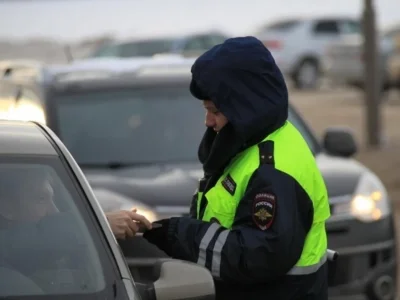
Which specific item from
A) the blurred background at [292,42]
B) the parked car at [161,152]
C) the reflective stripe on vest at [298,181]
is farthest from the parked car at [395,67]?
the reflective stripe on vest at [298,181]

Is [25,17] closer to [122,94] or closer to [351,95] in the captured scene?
[351,95]

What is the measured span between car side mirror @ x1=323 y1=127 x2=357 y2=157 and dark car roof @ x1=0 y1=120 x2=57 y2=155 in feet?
11.8

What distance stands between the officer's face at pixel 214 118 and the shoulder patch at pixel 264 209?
1.04ft

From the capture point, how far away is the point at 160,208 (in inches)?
259

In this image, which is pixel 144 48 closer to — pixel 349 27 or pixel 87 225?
pixel 349 27

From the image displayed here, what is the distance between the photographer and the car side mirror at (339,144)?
25.2ft

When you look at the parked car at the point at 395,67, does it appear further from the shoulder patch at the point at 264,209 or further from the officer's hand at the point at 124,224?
the shoulder patch at the point at 264,209

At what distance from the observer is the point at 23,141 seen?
4145 millimetres

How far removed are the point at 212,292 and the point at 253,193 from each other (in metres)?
0.35

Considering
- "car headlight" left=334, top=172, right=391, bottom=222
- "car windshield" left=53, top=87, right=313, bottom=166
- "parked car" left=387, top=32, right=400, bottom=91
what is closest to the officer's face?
"car headlight" left=334, top=172, right=391, bottom=222

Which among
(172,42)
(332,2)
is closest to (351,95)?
(172,42)

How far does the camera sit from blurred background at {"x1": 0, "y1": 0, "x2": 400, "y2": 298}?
15086mm

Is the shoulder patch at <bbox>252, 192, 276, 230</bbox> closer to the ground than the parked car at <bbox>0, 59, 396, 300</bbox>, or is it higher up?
higher up

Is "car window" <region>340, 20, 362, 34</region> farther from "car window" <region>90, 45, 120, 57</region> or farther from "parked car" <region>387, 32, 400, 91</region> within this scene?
"car window" <region>90, 45, 120, 57</region>
